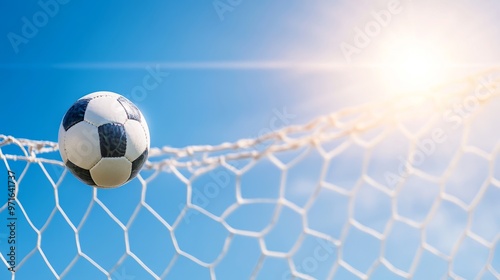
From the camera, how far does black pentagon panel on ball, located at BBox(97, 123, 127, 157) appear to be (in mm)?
2920

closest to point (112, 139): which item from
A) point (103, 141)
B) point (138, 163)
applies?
point (103, 141)

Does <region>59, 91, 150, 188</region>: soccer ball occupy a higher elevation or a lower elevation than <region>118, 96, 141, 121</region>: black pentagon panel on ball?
lower

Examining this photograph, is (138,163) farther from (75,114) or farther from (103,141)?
(75,114)

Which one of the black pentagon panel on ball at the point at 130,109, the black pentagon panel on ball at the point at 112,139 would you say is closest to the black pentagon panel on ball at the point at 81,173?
the black pentagon panel on ball at the point at 112,139

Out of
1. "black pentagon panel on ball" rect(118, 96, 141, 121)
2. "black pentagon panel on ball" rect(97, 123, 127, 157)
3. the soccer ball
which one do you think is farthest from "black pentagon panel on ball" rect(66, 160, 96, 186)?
"black pentagon panel on ball" rect(118, 96, 141, 121)

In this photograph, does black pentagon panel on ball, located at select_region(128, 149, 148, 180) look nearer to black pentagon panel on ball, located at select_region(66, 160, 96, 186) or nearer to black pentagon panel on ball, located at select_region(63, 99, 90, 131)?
black pentagon panel on ball, located at select_region(66, 160, 96, 186)

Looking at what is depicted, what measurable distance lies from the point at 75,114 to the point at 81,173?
34cm

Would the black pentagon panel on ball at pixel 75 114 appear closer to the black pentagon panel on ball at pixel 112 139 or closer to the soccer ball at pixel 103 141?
the soccer ball at pixel 103 141

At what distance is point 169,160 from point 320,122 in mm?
1165

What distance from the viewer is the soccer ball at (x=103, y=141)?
292 centimetres

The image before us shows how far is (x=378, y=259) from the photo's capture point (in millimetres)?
2848

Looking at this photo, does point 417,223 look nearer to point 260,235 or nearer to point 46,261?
point 260,235

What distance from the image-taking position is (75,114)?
9.80 feet

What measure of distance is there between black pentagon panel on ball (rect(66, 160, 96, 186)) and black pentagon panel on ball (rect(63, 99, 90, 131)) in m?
0.22
